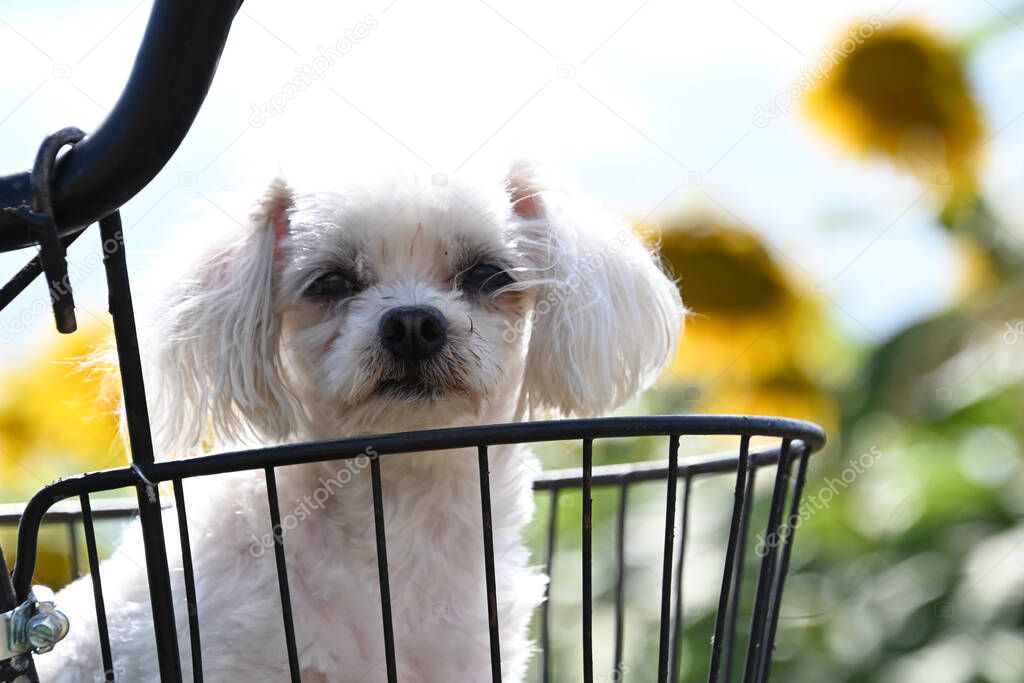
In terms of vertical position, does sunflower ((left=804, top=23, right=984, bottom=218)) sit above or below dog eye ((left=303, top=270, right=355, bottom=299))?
above

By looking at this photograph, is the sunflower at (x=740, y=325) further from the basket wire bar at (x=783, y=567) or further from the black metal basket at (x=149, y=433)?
the black metal basket at (x=149, y=433)

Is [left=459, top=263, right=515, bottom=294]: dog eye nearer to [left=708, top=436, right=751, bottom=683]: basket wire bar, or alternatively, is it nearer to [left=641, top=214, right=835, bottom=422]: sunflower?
[left=708, top=436, right=751, bottom=683]: basket wire bar

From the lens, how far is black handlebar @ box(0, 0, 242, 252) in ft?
1.79

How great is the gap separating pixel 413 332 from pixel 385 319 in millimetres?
37

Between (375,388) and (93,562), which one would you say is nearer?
(93,562)

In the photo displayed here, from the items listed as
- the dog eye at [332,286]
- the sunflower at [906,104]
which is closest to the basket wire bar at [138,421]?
the dog eye at [332,286]

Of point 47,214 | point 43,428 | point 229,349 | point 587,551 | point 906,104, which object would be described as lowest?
point 43,428

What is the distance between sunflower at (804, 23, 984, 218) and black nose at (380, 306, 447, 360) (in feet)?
3.95

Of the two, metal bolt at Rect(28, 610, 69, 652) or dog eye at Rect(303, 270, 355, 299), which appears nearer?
metal bolt at Rect(28, 610, 69, 652)

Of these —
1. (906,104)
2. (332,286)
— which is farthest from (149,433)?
(906,104)

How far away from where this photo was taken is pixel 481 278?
121 cm

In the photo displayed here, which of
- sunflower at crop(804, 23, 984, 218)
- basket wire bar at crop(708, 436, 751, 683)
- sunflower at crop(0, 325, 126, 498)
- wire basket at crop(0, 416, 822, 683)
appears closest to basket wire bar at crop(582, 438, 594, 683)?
wire basket at crop(0, 416, 822, 683)

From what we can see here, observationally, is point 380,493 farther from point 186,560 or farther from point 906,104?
point 906,104

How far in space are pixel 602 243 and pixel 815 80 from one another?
926 millimetres
